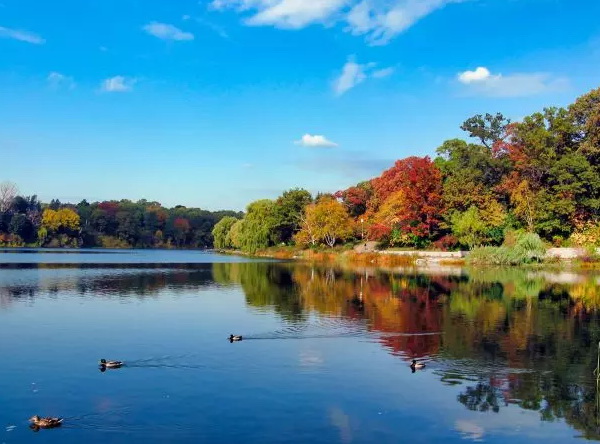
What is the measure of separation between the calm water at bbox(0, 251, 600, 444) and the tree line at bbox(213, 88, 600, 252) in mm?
31577

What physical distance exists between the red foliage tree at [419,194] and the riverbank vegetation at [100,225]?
92.7 meters

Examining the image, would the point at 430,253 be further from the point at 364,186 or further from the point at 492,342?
the point at 492,342

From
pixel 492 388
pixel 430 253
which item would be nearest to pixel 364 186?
pixel 430 253

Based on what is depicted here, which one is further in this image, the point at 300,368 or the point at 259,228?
the point at 259,228

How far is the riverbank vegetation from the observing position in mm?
129125

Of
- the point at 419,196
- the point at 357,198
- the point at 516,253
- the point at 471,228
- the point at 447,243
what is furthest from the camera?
the point at 357,198

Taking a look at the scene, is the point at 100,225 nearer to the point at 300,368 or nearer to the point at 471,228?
the point at 471,228

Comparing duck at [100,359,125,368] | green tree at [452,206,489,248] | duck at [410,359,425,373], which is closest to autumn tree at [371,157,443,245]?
green tree at [452,206,489,248]

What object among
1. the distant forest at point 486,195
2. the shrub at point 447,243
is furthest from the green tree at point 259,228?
the shrub at point 447,243

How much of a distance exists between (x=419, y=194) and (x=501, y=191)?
966cm

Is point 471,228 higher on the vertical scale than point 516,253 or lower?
higher

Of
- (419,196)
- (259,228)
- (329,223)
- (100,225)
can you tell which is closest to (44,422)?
(419,196)

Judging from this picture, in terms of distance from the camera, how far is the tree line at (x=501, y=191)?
2426 inches

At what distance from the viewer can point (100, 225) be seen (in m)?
144
